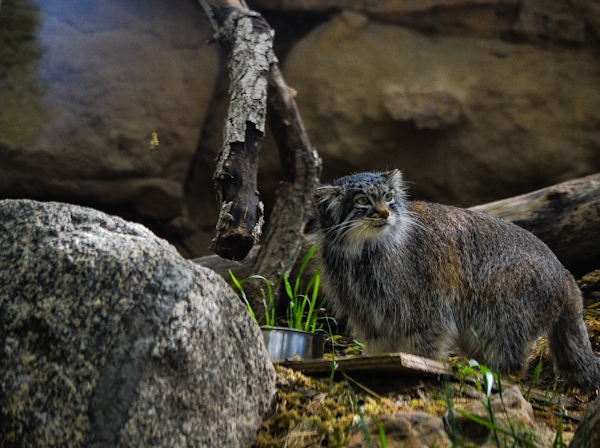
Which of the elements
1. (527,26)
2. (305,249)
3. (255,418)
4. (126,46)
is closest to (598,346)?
(305,249)

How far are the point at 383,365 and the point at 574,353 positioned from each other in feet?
6.38

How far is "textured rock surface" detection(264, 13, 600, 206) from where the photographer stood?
7688mm

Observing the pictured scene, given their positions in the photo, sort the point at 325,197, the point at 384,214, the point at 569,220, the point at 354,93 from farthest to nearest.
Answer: the point at 354,93, the point at 569,220, the point at 325,197, the point at 384,214

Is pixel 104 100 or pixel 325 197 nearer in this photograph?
pixel 325 197

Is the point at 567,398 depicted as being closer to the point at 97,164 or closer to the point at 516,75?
the point at 516,75

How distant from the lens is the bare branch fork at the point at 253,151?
11.5 feet

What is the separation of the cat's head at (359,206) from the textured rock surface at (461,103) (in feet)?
12.2

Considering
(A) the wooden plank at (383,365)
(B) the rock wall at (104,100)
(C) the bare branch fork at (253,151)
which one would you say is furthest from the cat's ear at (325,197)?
(B) the rock wall at (104,100)

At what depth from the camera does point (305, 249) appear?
5.54 meters

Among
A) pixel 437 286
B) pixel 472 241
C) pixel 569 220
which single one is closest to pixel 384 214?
pixel 437 286

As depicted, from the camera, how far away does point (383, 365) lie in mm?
2787

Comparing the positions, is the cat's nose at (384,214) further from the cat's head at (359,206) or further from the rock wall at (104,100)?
the rock wall at (104,100)

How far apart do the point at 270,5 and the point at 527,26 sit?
342 centimetres

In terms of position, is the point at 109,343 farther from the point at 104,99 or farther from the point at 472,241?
the point at 104,99
